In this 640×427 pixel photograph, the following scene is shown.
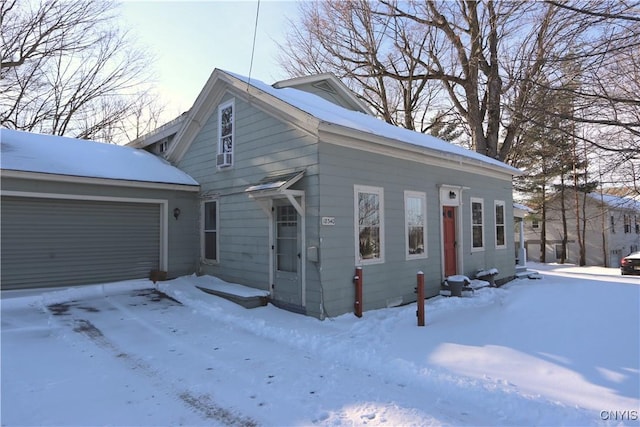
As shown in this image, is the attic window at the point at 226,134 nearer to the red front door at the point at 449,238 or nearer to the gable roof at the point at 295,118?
the gable roof at the point at 295,118

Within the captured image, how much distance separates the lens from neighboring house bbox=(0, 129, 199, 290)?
27.7 ft

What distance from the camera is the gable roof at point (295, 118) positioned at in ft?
24.0

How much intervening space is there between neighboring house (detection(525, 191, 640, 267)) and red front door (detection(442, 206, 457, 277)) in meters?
25.0

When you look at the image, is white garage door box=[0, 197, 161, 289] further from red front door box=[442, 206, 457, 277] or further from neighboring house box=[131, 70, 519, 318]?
red front door box=[442, 206, 457, 277]

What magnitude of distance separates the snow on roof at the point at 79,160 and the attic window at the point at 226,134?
1.55m

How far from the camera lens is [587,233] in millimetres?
33125

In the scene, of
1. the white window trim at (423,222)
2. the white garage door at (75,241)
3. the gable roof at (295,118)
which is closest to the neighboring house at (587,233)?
the gable roof at (295,118)

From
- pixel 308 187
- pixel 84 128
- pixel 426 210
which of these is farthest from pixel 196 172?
pixel 84 128

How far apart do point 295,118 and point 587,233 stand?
3481cm

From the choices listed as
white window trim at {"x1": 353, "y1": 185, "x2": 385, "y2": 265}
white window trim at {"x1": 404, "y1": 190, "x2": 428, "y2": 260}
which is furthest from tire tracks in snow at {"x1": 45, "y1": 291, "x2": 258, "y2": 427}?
white window trim at {"x1": 404, "y1": 190, "x2": 428, "y2": 260}

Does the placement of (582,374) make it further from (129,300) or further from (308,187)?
(129,300)

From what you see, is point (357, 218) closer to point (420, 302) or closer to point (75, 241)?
point (420, 302)

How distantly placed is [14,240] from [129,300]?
2.77m

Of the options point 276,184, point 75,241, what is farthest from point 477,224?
point 75,241
